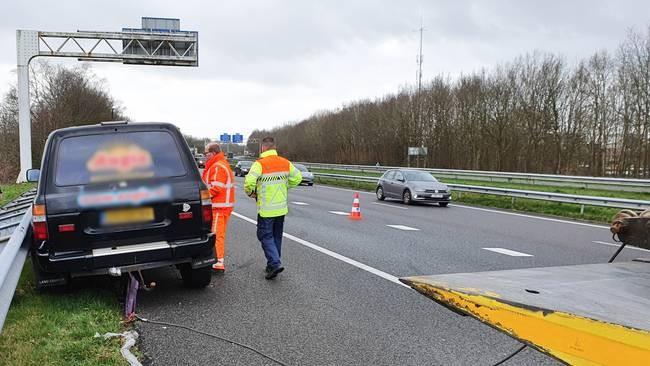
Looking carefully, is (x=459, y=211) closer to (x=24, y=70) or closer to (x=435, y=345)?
(x=435, y=345)

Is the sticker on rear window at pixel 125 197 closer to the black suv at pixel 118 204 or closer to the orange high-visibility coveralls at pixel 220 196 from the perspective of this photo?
the black suv at pixel 118 204

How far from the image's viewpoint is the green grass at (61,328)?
381 centimetres

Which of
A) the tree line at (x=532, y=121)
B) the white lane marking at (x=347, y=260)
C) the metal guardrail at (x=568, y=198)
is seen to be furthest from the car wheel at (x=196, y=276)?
the tree line at (x=532, y=121)

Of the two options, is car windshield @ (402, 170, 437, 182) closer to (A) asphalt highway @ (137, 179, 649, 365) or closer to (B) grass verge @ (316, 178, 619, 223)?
(B) grass verge @ (316, 178, 619, 223)

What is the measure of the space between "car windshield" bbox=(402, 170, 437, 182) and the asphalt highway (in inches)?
329

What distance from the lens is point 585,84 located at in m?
37.9

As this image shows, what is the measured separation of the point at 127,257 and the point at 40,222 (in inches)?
33.4

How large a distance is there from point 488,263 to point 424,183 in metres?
11.6

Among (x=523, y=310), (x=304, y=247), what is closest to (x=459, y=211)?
(x=304, y=247)

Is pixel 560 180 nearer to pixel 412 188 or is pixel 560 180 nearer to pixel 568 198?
pixel 568 198

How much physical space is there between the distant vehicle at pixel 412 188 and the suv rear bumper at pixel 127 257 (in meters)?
14.0

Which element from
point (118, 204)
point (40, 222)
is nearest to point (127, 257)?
point (118, 204)

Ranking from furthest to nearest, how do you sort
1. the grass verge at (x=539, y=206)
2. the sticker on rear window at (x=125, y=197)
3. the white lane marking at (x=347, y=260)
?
the grass verge at (x=539, y=206) < the white lane marking at (x=347, y=260) < the sticker on rear window at (x=125, y=197)

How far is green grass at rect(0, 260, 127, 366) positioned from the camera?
381 cm
